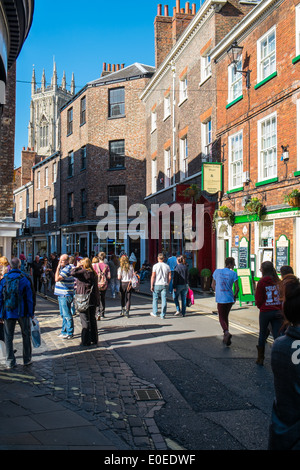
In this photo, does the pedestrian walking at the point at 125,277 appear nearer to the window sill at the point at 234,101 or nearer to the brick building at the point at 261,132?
the brick building at the point at 261,132

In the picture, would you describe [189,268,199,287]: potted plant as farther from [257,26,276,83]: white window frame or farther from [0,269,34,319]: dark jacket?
[0,269,34,319]: dark jacket

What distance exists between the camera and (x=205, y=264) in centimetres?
1984

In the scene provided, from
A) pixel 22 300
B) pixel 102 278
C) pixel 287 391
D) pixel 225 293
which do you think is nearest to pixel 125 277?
pixel 102 278

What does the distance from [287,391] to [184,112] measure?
21.0 metres

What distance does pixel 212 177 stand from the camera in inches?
683

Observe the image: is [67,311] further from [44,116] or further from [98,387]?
[44,116]

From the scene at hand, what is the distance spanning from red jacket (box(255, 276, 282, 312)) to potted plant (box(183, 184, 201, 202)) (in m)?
12.4

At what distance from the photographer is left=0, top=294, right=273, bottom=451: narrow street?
4395 mm

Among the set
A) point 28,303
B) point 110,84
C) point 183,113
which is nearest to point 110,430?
point 28,303

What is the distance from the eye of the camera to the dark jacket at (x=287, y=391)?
8.35 feet

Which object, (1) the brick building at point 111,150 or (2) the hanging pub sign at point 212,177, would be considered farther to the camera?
(1) the brick building at point 111,150

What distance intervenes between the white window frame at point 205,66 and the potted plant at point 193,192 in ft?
16.0


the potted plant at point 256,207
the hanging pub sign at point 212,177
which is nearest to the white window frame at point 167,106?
the hanging pub sign at point 212,177

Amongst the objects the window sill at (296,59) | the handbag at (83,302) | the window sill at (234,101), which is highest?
the window sill at (234,101)
